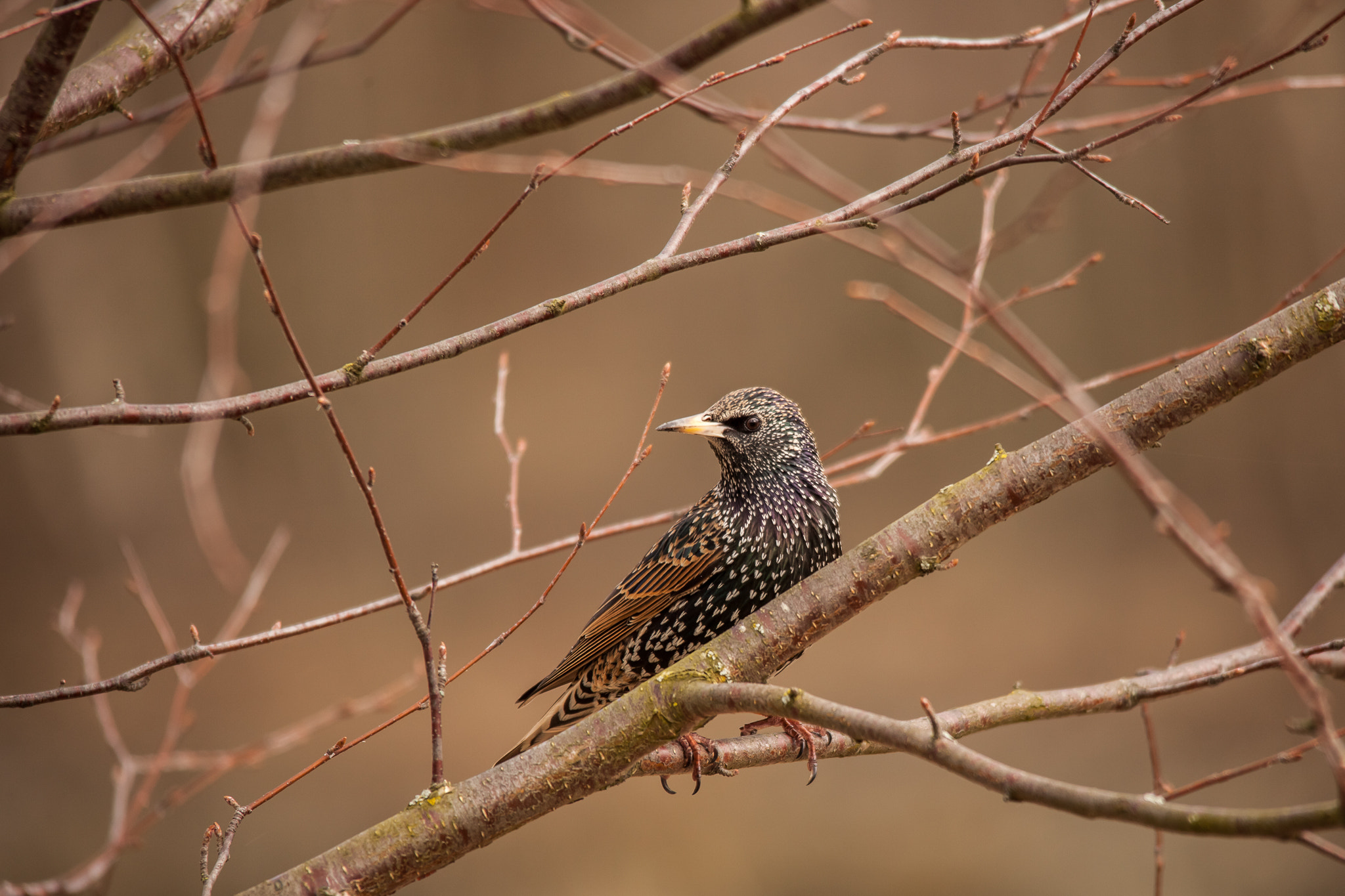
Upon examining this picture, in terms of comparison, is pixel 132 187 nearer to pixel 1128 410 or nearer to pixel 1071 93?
pixel 1071 93

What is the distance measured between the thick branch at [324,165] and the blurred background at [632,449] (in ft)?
10.6

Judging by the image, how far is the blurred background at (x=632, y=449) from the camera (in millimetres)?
4992

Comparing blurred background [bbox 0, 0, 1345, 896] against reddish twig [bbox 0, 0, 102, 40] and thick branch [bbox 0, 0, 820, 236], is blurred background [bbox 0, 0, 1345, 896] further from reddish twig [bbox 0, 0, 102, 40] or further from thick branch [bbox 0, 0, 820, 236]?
reddish twig [bbox 0, 0, 102, 40]

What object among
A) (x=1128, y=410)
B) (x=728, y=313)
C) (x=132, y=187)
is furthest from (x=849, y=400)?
(x=132, y=187)

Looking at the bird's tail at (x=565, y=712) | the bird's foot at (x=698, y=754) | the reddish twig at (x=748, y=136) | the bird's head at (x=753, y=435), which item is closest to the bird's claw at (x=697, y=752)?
the bird's foot at (x=698, y=754)

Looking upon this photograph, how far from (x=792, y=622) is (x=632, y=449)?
352cm

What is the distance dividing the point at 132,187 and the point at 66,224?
5.8 inches

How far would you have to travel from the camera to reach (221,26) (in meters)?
1.91

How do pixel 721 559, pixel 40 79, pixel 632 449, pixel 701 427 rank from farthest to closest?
pixel 632 449 < pixel 701 427 < pixel 721 559 < pixel 40 79

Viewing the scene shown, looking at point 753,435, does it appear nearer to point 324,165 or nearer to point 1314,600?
point 324,165

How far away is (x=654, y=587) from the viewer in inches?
103

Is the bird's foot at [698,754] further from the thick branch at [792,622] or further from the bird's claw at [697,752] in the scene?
the thick branch at [792,622]

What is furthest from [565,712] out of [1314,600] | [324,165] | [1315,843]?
[1315,843]

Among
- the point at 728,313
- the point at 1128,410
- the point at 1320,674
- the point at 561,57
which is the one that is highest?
the point at 561,57
